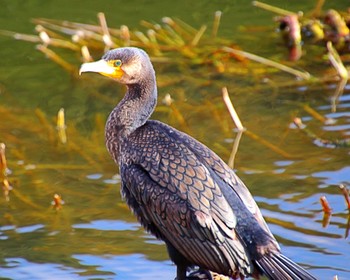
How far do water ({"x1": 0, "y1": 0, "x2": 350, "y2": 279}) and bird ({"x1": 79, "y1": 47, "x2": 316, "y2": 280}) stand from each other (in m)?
1.04

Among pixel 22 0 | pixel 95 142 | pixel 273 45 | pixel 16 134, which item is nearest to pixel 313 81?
pixel 273 45

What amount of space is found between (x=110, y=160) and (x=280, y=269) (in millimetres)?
3333

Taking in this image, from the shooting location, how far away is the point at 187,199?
545cm

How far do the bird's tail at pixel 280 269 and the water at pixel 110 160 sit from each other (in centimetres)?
123

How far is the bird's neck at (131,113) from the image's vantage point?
600cm

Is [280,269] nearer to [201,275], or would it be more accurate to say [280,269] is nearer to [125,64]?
[201,275]

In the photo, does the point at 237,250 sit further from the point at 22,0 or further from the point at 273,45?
the point at 22,0

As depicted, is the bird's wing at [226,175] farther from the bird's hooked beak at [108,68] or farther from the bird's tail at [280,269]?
the bird's hooked beak at [108,68]

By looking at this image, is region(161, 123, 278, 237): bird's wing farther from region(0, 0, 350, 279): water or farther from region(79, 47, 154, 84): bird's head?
region(0, 0, 350, 279): water

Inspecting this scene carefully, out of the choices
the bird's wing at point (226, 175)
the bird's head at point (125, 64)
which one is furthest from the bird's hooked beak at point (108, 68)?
the bird's wing at point (226, 175)

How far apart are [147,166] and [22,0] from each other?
248 inches

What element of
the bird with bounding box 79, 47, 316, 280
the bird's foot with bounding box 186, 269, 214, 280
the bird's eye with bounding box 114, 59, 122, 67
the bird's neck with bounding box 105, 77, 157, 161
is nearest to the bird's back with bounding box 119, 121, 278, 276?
the bird with bounding box 79, 47, 316, 280

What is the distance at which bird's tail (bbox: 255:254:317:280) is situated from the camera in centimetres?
509

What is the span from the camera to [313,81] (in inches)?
377
